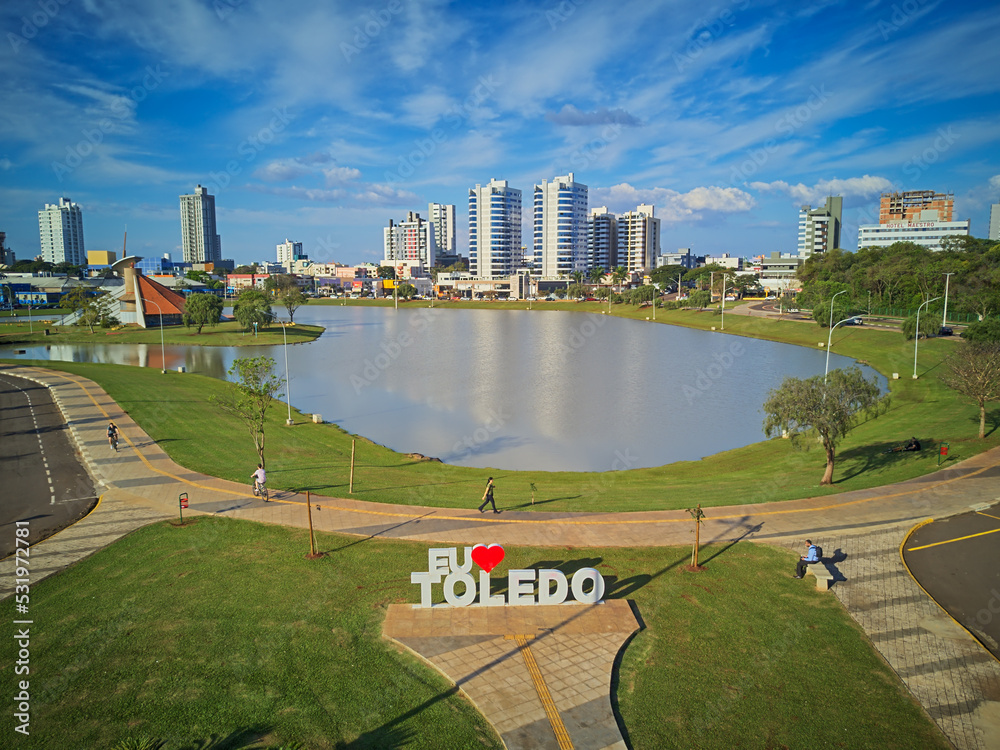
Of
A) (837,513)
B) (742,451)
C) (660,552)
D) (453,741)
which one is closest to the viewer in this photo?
(453,741)

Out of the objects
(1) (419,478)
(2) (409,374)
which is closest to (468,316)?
(2) (409,374)

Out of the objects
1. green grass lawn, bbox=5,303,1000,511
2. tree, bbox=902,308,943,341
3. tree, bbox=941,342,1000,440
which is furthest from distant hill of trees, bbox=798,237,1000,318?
tree, bbox=941,342,1000,440

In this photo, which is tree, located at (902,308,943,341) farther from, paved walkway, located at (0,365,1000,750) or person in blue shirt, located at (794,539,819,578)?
person in blue shirt, located at (794,539,819,578)

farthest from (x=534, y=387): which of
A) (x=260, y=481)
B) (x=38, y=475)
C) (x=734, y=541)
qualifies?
(x=38, y=475)

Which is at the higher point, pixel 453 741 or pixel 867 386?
pixel 867 386

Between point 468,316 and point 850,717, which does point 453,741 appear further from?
point 468,316

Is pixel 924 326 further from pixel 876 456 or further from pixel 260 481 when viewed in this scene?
pixel 260 481
